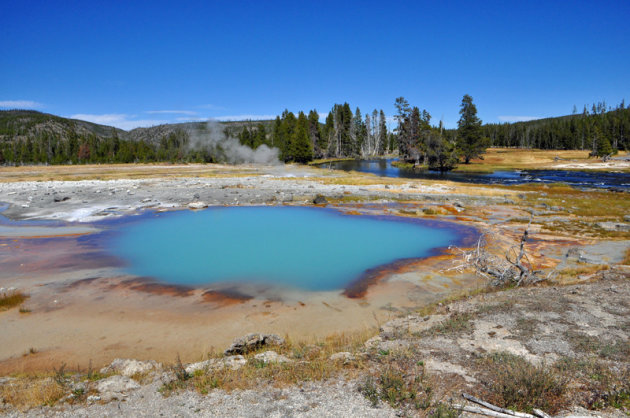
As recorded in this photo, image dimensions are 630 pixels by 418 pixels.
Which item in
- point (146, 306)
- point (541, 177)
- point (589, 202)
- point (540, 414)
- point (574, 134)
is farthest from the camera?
point (574, 134)

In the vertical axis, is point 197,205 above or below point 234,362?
above

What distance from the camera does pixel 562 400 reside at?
4.79 meters

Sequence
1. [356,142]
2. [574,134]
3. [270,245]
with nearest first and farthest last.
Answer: [270,245]
[356,142]
[574,134]

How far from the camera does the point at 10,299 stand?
9.62m

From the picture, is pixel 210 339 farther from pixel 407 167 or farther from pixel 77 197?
pixel 407 167

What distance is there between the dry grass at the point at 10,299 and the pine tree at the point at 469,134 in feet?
239

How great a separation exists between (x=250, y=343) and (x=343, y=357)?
1847mm

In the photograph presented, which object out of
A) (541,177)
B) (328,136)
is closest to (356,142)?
(328,136)

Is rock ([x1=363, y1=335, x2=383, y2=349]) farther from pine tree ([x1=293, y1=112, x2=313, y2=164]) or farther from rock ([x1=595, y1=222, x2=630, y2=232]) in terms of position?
pine tree ([x1=293, y1=112, x2=313, y2=164])

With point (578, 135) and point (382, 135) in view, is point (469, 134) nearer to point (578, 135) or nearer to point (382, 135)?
point (382, 135)

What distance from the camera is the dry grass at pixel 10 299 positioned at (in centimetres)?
938

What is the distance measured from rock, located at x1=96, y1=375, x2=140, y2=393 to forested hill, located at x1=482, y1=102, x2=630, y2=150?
98.9 metres

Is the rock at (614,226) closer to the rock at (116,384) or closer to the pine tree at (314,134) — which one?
the rock at (116,384)

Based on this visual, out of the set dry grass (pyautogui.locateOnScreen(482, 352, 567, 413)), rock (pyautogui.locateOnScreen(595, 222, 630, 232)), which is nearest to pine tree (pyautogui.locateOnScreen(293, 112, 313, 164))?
rock (pyautogui.locateOnScreen(595, 222, 630, 232))
